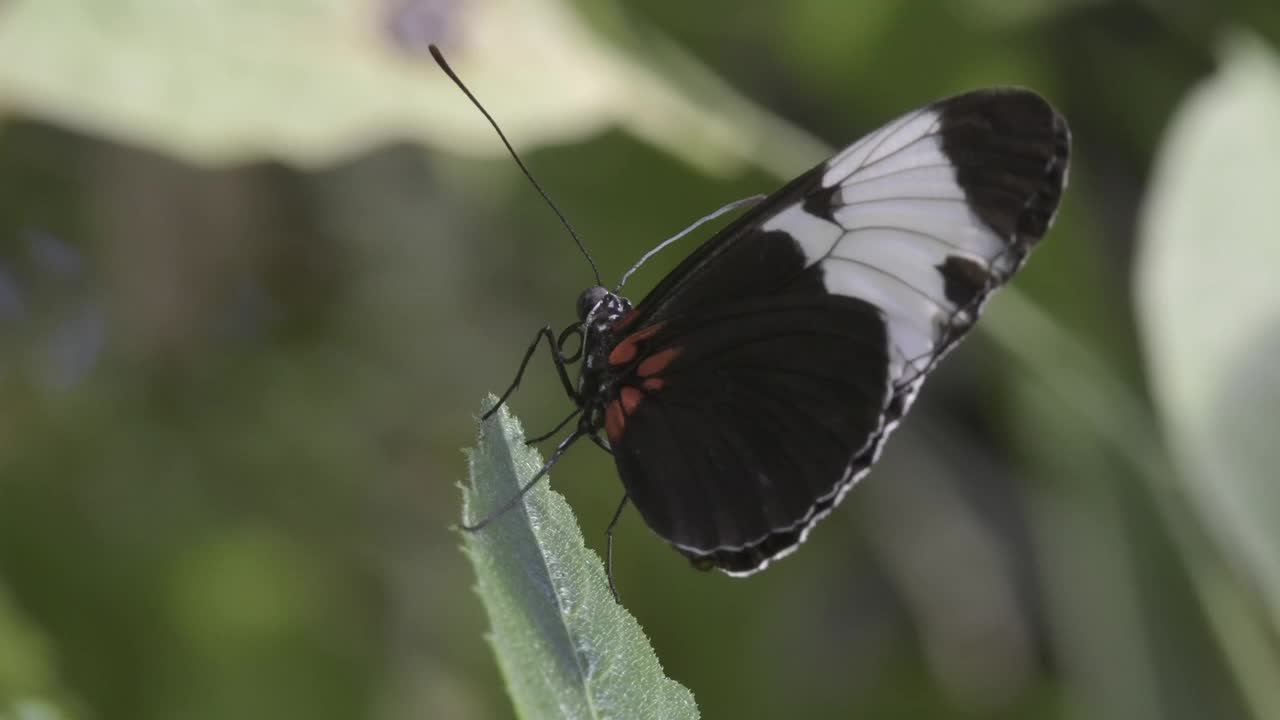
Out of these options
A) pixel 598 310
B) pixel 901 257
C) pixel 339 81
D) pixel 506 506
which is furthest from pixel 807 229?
pixel 339 81

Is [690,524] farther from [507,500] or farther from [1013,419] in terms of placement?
[1013,419]

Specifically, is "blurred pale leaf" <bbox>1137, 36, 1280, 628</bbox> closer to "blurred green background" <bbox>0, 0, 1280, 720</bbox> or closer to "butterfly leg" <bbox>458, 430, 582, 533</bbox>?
"blurred green background" <bbox>0, 0, 1280, 720</bbox>

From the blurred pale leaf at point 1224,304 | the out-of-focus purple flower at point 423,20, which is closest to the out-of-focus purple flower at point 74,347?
the out-of-focus purple flower at point 423,20

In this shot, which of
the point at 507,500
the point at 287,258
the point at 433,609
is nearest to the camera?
the point at 507,500

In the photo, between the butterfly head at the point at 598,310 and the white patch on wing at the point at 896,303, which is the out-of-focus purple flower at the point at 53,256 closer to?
the butterfly head at the point at 598,310

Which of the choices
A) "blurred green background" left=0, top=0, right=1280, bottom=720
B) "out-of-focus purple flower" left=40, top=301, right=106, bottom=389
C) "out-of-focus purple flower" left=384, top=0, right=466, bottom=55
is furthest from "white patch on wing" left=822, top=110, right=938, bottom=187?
"out-of-focus purple flower" left=40, top=301, right=106, bottom=389

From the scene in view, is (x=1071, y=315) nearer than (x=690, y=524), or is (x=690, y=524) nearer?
(x=690, y=524)

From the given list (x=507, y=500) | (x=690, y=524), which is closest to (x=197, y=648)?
(x=690, y=524)
